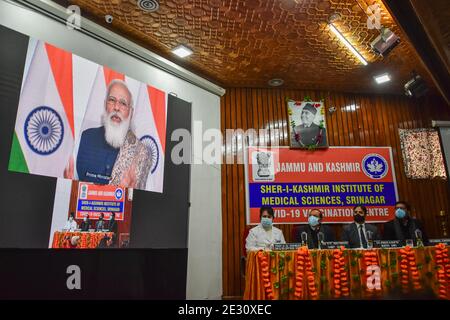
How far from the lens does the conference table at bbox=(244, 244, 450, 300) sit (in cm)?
354

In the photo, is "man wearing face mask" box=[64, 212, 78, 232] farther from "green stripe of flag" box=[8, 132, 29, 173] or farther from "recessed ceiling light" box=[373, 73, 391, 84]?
"recessed ceiling light" box=[373, 73, 391, 84]

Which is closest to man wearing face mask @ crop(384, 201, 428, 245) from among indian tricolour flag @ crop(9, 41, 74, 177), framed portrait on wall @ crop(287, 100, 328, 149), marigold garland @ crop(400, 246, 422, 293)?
marigold garland @ crop(400, 246, 422, 293)

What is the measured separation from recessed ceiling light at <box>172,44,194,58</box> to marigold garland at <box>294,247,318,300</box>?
123 inches

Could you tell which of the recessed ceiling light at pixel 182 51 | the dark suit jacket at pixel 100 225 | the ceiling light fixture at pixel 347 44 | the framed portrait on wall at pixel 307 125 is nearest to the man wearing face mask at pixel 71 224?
the dark suit jacket at pixel 100 225

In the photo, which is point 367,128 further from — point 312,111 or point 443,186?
point 443,186

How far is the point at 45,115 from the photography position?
3.41m

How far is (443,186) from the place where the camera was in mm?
6000

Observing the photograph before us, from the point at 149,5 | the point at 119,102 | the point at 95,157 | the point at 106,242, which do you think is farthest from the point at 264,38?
the point at 106,242

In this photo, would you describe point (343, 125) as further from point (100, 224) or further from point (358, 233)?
point (100, 224)

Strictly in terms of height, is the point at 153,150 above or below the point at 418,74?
below

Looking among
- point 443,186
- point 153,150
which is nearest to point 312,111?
point 443,186

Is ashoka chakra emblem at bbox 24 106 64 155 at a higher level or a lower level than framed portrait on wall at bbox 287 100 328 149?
lower

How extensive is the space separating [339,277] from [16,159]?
3483 millimetres

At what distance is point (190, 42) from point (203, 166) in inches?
72.2
